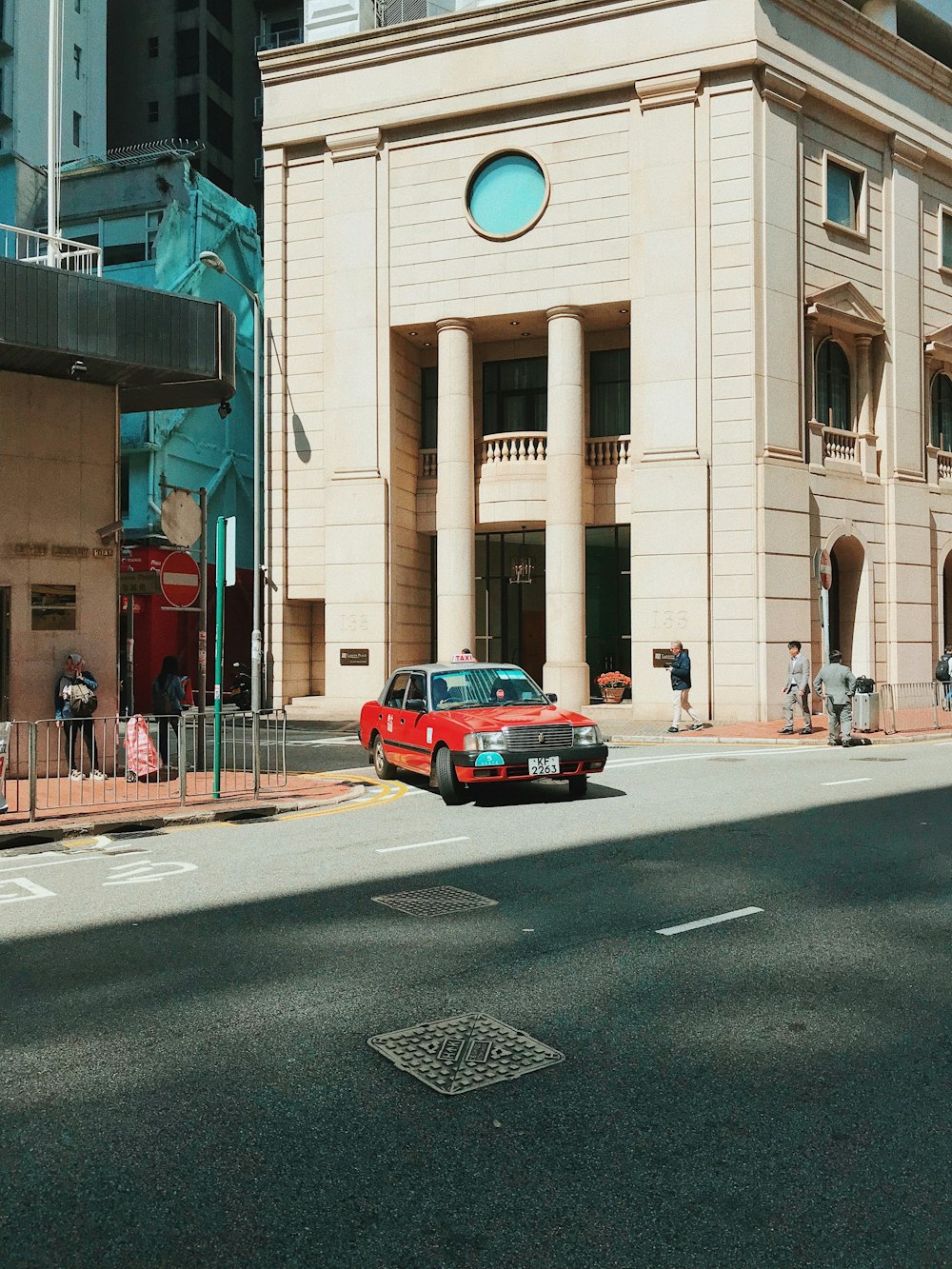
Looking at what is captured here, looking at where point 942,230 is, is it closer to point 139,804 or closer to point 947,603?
point 947,603

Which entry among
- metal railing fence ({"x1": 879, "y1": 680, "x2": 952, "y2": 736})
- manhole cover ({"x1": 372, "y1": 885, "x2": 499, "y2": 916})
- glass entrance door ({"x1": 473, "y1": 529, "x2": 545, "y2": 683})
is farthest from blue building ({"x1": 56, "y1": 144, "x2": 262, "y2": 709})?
manhole cover ({"x1": 372, "y1": 885, "x2": 499, "y2": 916})

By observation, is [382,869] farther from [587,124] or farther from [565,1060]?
[587,124]

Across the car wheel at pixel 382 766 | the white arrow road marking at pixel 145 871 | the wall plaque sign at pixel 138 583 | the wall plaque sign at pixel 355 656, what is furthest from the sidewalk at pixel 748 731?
the white arrow road marking at pixel 145 871

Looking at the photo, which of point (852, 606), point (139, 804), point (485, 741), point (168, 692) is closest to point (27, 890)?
point (139, 804)

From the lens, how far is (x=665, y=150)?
89.7ft

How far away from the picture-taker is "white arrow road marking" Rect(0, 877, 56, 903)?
8398 mm

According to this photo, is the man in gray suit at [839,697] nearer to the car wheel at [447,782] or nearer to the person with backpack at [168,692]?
the car wheel at [447,782]

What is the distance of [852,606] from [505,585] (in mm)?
9601

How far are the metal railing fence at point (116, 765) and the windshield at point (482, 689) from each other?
2.15 metres

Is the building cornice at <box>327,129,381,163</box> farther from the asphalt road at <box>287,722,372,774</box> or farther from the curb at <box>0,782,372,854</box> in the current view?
the curb at <box>0,782,372,854</box>

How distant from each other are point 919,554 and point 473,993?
92.5 ft

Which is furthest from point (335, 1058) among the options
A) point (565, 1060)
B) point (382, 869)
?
point (382, 869)

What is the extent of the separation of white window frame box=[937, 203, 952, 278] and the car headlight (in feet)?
84.7

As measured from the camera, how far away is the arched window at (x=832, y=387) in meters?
29.5
